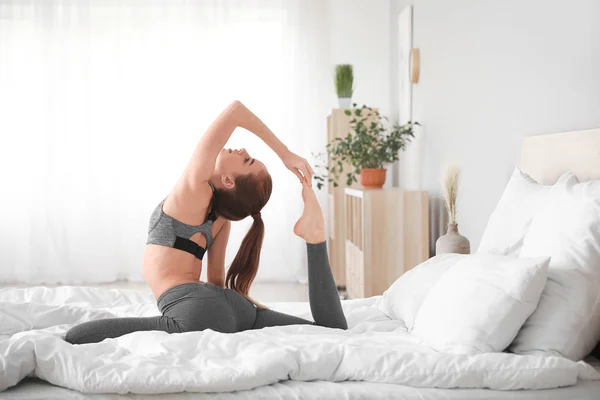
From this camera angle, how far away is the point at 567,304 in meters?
1.88

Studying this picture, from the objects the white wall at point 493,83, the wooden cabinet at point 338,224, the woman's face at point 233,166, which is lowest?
the wooden cabinet at point 338,224

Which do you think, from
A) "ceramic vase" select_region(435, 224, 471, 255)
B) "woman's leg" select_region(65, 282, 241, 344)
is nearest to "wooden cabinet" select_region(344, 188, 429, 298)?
"ceramic vase" select_region(435, 224, 471, 255)

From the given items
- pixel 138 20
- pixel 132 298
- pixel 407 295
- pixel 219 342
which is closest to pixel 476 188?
pixel 407 295

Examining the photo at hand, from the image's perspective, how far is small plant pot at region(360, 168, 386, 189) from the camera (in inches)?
186

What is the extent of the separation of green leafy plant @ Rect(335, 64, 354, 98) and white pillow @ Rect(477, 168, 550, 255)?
123 inches

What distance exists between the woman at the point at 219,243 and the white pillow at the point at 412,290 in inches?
9.1

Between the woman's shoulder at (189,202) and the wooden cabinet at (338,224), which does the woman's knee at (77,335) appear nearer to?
the woman's shoulder at (189,202)

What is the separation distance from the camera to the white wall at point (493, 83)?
250 cm

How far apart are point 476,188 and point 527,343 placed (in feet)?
6.26

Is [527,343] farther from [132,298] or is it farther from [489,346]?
[132,298]

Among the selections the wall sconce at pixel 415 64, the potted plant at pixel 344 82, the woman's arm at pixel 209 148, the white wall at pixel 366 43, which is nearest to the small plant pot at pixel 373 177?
the wall sconce at pixel 415 64

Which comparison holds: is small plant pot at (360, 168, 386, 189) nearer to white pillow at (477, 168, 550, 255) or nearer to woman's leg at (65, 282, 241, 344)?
white pillow at (477, 168, 550, 255)

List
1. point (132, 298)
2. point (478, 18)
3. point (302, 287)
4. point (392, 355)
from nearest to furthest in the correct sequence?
1. point (392, 355)
2. point (132, 298)
3. point (478, 18)
4. point (302, 287)

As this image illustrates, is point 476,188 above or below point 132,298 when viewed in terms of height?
above
